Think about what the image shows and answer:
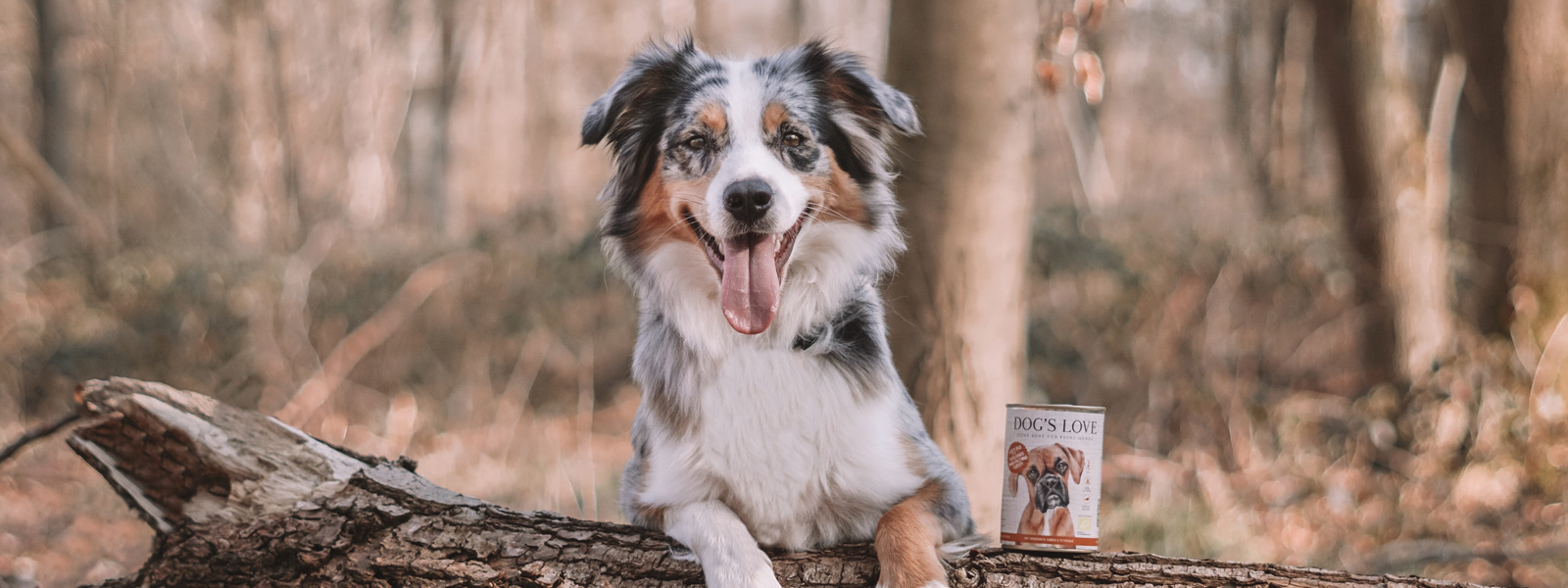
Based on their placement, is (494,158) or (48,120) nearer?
(48,120)

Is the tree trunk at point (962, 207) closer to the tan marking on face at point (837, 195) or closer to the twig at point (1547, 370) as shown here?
the tan marking on face at point (837, 195)

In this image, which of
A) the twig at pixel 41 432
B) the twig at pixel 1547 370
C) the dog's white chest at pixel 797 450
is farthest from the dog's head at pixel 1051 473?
the twig at pixel 1547 370

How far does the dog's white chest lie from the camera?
9.54 ft

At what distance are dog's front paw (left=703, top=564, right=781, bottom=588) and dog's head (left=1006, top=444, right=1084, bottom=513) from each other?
0.75 meters

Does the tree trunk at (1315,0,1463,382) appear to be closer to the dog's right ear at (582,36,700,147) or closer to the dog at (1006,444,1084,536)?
the dog at (1006,444,1084,536)

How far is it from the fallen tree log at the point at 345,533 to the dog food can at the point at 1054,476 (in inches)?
4.1

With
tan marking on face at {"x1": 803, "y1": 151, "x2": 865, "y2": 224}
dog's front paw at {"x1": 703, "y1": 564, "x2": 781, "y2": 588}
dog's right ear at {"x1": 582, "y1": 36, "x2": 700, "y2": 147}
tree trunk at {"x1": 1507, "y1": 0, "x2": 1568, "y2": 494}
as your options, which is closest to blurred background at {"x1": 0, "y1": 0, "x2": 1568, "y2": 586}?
tree trunk at {"x1": 1507, "y1": 0, "x2": 1568, "y2": 494}

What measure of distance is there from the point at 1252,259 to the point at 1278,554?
10.6ft

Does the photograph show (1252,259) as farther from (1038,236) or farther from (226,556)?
(226,556)

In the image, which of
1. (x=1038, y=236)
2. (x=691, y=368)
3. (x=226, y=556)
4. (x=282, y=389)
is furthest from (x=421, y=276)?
(x=691, y=368)

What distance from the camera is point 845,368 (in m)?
3.03

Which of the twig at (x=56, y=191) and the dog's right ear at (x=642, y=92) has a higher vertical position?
the twig at (x=56, y=191)

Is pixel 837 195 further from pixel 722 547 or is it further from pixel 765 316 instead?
pixel 722 547

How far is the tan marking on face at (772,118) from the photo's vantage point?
3.06 m
